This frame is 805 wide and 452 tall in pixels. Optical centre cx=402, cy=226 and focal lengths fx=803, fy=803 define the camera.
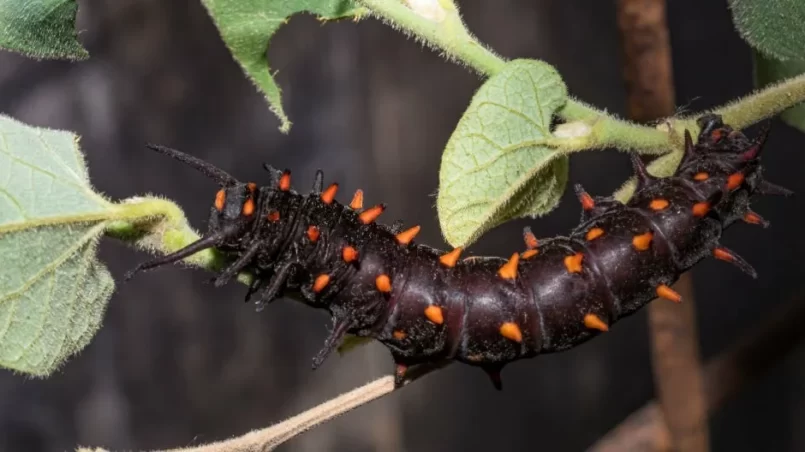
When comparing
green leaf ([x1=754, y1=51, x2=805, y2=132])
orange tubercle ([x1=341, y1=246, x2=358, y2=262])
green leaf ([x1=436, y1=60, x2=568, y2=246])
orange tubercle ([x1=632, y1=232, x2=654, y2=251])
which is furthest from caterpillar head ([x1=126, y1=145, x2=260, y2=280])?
green leaf ([x1=754, y1=51, x2=805, y2=132])

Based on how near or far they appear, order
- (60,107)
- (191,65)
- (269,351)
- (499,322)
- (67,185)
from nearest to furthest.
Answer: (67,185)
(499,322)
(60,107)
(191,65)
(269,351)

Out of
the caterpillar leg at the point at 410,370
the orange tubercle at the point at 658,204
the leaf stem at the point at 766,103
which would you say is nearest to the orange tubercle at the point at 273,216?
the caterpillar leg at the point at 410,370

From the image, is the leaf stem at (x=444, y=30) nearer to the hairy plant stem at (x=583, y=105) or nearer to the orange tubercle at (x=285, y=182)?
the hairy plant stem at (x=583, y=105)

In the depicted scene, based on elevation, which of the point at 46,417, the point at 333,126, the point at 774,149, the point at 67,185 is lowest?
the point at 46,417

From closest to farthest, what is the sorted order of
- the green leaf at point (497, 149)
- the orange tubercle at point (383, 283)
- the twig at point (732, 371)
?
the green leaf at point (497, 149), the orange tubercle at point (383, 283), the twig at point (732, 371)

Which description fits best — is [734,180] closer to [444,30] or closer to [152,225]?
[444,30]

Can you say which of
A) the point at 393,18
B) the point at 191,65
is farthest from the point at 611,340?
the point at 393,18

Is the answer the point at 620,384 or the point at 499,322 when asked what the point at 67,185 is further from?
the point at 620,384
